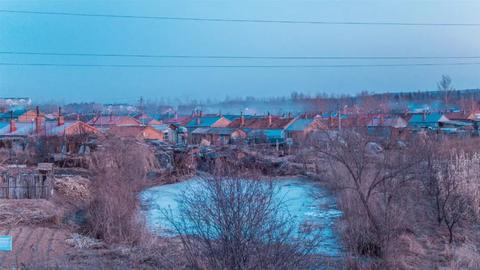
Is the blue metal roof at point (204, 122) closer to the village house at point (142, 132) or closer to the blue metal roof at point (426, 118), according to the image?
the village house at point (142, 132)

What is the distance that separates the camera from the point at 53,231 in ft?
50.9

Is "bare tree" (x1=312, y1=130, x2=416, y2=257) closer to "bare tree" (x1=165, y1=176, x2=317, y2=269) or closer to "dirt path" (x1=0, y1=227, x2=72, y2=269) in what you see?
"bare tree" (x1=165, y1=176, x2=317, y2=269)

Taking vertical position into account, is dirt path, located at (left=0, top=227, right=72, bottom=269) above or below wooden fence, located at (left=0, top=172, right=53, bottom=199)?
below

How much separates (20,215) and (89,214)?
7.87ft

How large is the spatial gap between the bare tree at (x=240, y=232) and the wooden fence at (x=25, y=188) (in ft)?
50.1

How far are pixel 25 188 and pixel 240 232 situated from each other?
1644 centimetres

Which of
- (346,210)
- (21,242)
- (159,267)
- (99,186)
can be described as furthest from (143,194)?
(159,267)

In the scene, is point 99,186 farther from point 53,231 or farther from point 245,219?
point 245,219

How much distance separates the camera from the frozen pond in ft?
43.9

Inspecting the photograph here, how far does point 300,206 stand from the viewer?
19.2 meters

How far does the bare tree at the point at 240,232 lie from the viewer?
6.43 meters

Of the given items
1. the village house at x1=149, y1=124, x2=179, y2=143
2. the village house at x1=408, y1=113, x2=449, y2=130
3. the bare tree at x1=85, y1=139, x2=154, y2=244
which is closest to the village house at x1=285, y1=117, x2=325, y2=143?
the village house at x1=149, y1=124, x2=179, y2=143

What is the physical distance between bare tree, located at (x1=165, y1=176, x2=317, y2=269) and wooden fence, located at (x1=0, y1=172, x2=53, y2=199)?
601 inches

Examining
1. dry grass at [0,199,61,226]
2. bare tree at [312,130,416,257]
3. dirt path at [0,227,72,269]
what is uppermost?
bare tree at [312,130,416,257]
